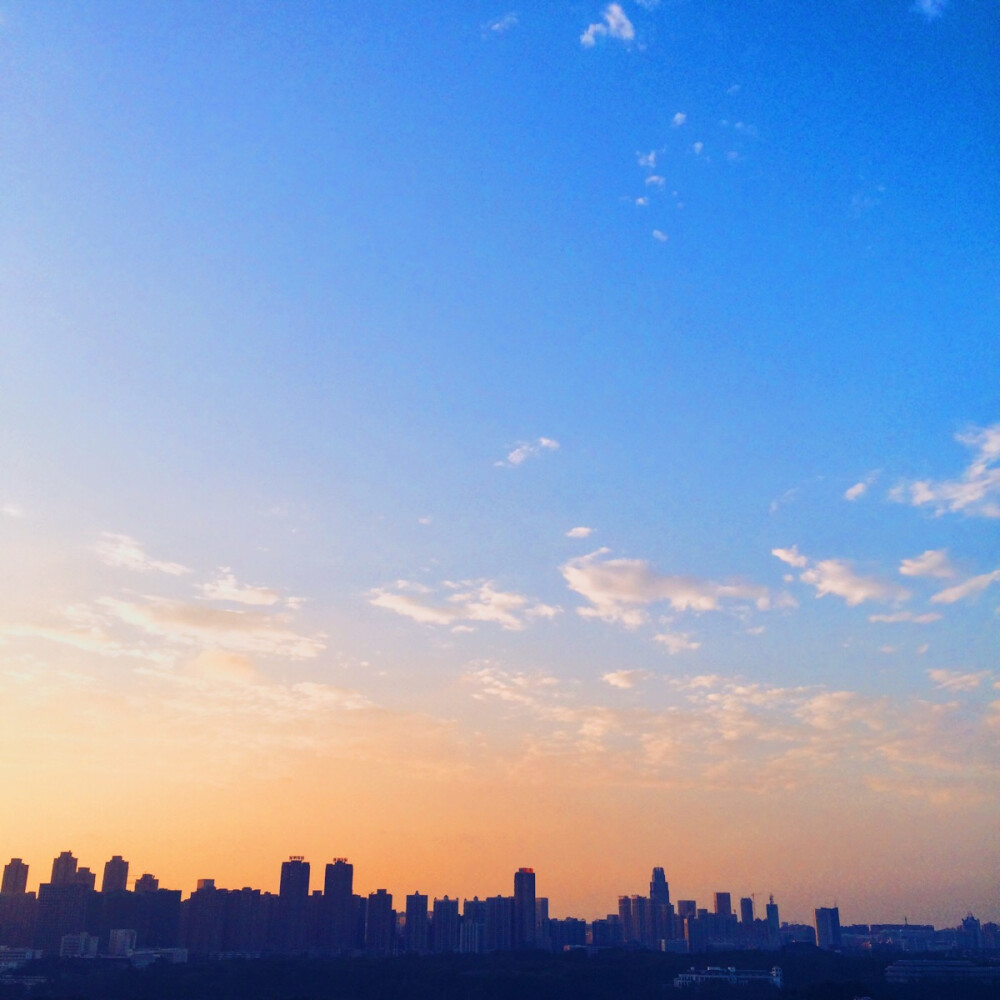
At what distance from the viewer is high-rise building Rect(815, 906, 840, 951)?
173750 mm

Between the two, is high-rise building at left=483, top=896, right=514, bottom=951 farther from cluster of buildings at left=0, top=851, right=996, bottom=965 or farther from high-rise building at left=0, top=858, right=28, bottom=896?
high-rise building at left=0, top=858, right=28, bottom=896

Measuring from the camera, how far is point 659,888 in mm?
186500

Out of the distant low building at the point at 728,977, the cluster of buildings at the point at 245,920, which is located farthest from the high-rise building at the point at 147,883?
the distant low building at the point at 728,977

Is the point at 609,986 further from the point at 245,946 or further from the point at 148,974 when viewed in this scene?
the point at 245,946

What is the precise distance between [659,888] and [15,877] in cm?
11266

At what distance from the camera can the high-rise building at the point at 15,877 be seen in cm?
12950

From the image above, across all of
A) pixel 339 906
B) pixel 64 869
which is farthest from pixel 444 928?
pixel 64 869

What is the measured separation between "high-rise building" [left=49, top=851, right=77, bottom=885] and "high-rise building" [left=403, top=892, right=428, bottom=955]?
152 ft

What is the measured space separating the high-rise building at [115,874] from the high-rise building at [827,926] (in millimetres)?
118048

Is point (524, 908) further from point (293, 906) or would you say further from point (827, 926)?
point (827, 926)

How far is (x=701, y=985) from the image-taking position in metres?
92.2

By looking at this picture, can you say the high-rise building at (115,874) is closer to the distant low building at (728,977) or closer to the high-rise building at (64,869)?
the high-rise building at (64,869)

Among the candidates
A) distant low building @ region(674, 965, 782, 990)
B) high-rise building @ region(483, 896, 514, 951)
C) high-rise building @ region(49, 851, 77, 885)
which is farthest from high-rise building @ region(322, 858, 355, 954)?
distant low building @ region(674, 965, 782, 990)

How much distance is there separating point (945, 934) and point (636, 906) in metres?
74.0
